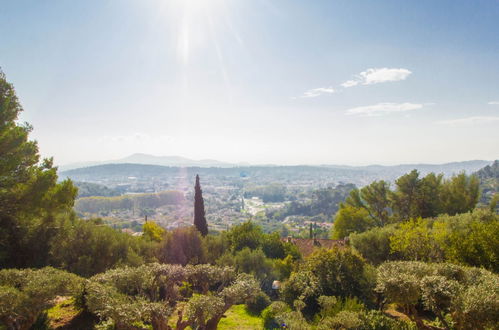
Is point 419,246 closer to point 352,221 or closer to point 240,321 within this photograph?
point 240,321

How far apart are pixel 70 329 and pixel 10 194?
7030mm

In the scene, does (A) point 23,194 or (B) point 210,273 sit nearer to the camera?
(B) point 210,273

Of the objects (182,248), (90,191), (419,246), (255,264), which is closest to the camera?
(419,246)

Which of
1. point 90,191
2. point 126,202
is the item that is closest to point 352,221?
point 126,202

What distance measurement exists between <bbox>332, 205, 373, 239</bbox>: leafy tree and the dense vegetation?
13.7 m

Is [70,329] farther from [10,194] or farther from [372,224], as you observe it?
[372,224]

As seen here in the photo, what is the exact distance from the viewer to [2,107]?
1181cm

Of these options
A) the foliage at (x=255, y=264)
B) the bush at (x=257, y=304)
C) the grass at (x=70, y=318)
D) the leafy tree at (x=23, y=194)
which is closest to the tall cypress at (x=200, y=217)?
the foliage at (x=255, y=264)

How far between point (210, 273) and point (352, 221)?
2903 cm

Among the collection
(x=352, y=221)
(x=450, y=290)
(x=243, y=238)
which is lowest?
(x=352, y=221)

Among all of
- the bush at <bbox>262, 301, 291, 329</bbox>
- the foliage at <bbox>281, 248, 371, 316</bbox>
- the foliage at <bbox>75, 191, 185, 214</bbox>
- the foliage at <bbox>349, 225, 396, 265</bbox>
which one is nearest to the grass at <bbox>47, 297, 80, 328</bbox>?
the bush at <bbox>262, 301, 291, 329</bbox>

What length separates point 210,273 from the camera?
11.0 metres

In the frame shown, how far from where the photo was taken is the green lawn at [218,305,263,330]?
40.7 ft

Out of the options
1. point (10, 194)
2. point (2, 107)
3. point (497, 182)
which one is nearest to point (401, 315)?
point (10, 194)
